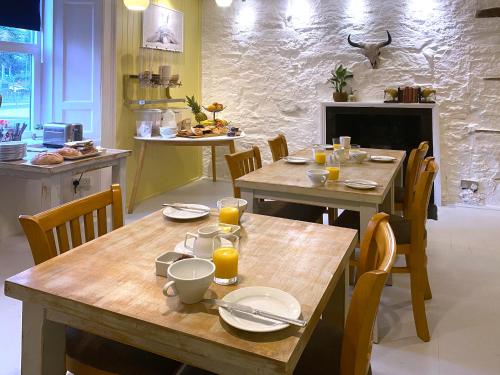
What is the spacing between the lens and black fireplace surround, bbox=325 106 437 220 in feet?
15.0

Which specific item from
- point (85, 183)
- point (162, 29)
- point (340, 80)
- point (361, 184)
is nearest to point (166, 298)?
point (361, 184)

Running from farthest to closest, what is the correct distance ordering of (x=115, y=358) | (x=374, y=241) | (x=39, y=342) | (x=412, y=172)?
(x=412, y=172), (x=374, y=241), (x=115, y=358), (x=39, y=342)

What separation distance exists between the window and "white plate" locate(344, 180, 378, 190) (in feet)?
8.80

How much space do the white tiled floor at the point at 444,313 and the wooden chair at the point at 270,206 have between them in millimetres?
634

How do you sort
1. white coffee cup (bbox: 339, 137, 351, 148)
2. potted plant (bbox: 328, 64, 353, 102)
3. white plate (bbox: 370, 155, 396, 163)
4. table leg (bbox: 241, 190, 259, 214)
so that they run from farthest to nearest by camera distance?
1. potted plant (bbox: 328, 64, 353, 102)
2. white coffee cup (bbox: 339, 137, 351, 148)
3. white plate (bbox: 370, 155, 396, 163)
4. table leg (bbox: 241, 190, 259, 214)

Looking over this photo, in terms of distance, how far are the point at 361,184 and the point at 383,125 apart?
294 centimetres

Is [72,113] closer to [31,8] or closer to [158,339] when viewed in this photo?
[31,8]

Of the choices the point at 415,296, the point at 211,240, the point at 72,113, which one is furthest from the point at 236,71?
the point at 211,240

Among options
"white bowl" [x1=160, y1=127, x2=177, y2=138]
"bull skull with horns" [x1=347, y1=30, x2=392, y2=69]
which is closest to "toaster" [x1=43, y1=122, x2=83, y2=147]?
"white bowl" [x1=160, y1=127, x2=177, y2=138]

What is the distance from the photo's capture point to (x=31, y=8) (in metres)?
3.47

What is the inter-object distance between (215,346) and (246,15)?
5006mm

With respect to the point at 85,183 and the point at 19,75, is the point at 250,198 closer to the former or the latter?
the point at 85,183

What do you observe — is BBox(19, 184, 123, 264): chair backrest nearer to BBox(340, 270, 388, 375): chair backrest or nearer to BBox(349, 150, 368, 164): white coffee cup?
BBox(340, 270, 388, 375): chair backrest

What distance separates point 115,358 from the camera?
1.19 meters
